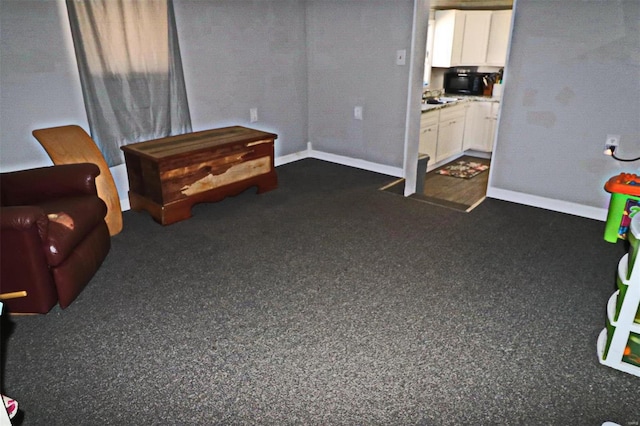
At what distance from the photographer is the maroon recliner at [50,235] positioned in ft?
6.16

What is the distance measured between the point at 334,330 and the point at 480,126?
14.4 feet

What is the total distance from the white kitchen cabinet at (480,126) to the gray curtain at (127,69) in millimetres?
3674

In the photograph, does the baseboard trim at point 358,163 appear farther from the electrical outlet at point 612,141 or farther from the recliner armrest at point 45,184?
the recliner armrest at point 45,184

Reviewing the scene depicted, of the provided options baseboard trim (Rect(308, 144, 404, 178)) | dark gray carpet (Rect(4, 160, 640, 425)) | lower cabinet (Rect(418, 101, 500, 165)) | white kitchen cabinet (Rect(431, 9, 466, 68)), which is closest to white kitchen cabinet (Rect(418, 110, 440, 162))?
lower cabinet (Rect(418, 101, 500, 165))

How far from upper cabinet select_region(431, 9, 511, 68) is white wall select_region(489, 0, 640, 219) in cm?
231

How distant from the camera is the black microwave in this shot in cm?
551

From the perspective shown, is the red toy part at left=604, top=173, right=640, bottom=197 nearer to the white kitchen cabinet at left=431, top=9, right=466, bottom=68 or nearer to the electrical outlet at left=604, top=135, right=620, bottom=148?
the electrical outlet at left=604, top=135, right=620, bottom=148

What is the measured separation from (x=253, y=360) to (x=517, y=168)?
2631 mm

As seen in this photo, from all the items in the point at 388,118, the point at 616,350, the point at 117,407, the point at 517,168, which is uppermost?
the point at 388,118

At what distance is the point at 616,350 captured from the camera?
5.49 feet

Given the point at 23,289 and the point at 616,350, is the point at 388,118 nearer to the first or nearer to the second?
the point at 616,350

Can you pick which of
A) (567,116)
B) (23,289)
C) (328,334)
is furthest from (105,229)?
(567,116)

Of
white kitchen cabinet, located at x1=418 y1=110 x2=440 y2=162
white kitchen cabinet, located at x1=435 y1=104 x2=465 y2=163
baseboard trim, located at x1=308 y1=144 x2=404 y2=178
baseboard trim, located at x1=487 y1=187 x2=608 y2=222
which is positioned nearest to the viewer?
baseboard trim, located at x1=487 y1=187 x2=608 y2=222

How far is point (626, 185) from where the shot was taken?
101 inches
